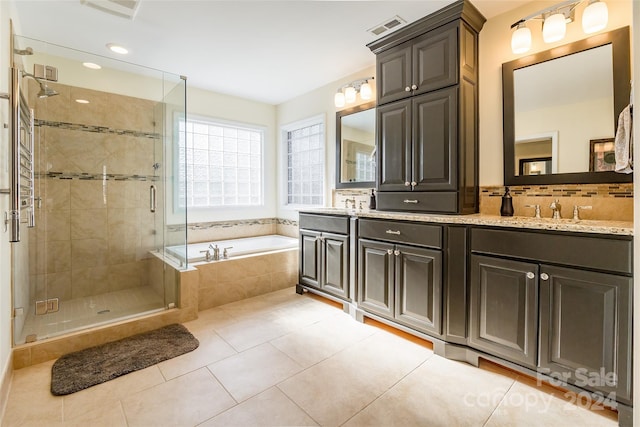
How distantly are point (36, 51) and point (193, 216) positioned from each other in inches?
83.7

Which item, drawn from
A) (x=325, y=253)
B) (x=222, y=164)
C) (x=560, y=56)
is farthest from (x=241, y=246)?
(x=560, y=56)

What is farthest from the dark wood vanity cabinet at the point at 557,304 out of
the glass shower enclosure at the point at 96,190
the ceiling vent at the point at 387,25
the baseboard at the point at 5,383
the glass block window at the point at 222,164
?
the glass block window at the point at 222,164

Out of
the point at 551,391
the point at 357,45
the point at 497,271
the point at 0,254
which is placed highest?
the point at 357,45

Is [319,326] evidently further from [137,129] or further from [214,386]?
[137,129]

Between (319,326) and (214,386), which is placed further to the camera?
(319,326)

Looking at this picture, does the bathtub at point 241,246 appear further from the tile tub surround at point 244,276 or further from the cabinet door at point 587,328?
the cabinet door at point 587,328

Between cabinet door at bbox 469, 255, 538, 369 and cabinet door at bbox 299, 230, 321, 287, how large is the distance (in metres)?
1.56

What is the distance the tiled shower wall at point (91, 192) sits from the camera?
8.66 feet

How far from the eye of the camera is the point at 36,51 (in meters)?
2.49

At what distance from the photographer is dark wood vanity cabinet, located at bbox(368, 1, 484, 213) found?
219 centimetres

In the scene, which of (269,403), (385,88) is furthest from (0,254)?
(385,88)

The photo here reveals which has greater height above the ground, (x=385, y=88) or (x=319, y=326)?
(x=385, y=88)

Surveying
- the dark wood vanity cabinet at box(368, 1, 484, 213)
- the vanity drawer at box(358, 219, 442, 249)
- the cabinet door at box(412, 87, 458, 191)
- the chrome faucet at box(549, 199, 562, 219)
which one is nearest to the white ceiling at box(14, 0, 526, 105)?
the dark wood vanity cabinet at box(368, 1, 484, 213)

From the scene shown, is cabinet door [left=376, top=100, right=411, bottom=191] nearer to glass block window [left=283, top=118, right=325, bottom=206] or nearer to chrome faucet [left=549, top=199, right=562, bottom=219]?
chrome faucet [left=549, top=199, right=562, bottom=219]
